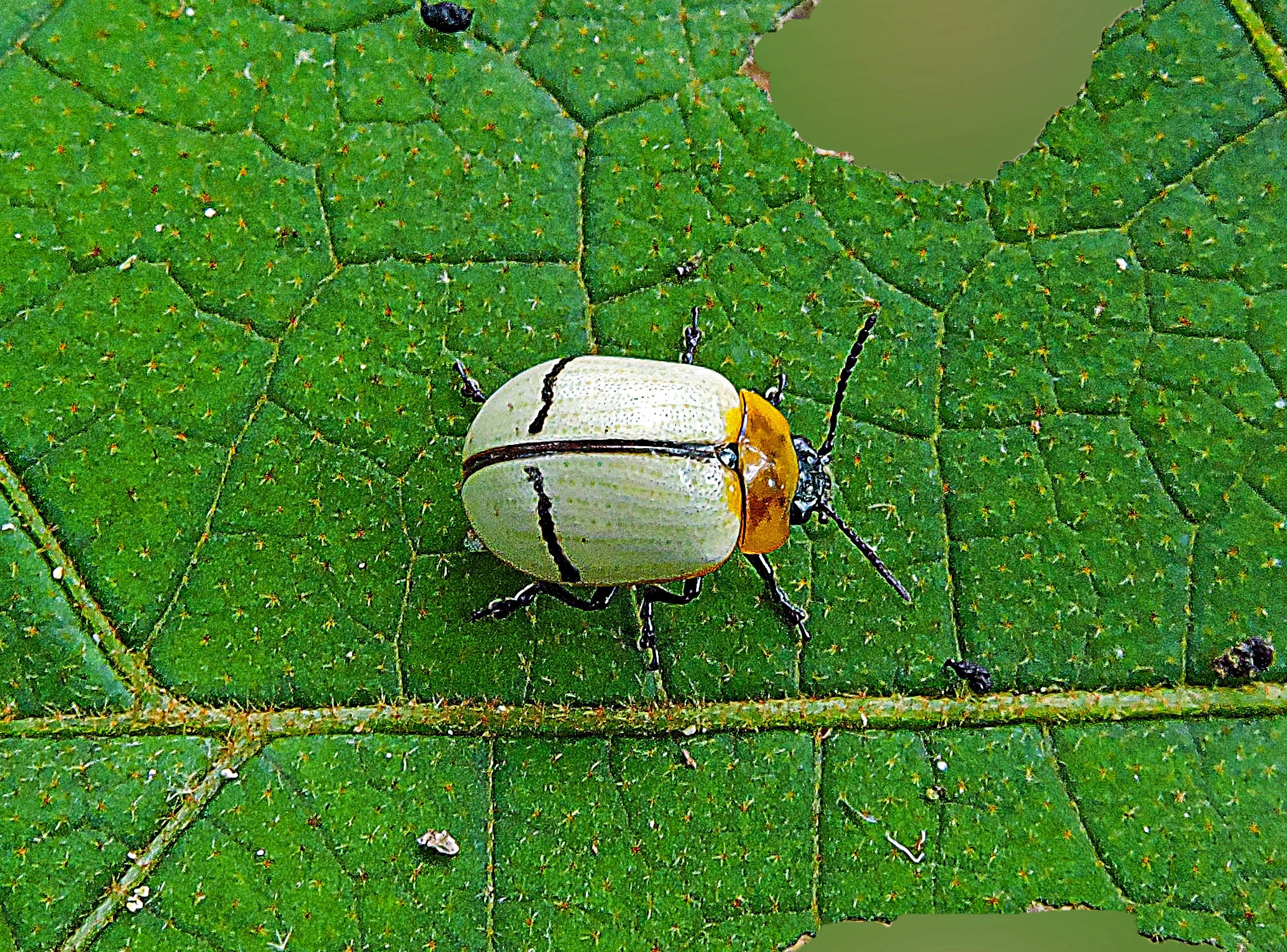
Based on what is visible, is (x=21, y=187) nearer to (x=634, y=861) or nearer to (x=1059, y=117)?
(x=634, y=861)

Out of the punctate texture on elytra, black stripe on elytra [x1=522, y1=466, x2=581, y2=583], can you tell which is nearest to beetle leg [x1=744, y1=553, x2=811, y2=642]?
the punctate texture on elytra

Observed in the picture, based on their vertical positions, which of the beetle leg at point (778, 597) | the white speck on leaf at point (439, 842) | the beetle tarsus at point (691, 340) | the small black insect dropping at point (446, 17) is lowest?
the white speck on leaf at point (439, 842)

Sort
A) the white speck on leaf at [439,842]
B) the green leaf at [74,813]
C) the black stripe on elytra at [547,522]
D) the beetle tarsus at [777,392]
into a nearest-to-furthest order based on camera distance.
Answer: the black stripe on elytra at [547,522], the green leaf at [74,813], the white speck on leaf at [439,842], the beetle tarsus at [777,392]

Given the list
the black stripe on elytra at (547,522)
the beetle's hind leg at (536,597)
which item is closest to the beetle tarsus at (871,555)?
the beetle's hind leg at (536,597)

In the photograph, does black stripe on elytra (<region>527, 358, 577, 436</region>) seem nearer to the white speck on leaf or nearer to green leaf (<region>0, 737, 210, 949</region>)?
the white speck on leaf

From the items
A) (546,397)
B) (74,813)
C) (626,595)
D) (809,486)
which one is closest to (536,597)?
(626,595)

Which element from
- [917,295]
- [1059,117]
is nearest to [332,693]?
Result: [917,295]

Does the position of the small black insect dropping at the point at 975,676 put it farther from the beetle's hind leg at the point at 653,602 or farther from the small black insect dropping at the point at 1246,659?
the beetle's hind leg at the point at 653,602
